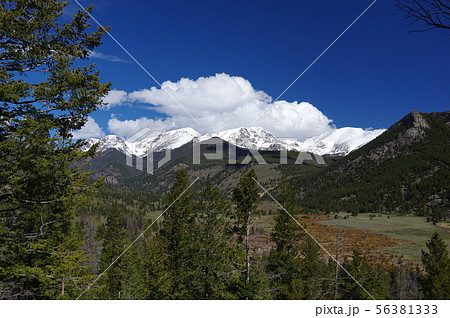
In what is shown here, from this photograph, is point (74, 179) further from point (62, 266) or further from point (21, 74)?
point (21, 74)

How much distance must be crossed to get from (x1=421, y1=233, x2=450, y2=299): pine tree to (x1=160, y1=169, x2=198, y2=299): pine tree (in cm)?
2471

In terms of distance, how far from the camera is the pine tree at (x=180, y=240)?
24.0 m

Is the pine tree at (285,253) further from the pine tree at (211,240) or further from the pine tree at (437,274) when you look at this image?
the pine tree at (437,274)

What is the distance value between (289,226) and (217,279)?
984 cm

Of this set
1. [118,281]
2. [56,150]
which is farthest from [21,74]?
[118,281]

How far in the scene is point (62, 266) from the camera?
796 cm

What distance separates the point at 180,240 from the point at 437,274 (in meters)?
27.6

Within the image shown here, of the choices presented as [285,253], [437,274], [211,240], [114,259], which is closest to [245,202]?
[211,240]

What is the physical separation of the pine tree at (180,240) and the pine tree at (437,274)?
2471 cm

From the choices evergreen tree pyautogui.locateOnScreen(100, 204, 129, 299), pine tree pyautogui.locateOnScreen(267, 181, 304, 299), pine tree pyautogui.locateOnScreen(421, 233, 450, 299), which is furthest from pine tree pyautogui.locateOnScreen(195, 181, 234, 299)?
pine tree pyautogui.locateOnScreen(421, 233, 450, 299)

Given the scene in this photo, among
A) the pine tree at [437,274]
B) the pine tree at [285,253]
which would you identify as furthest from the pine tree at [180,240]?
the pine tree at [437,274]

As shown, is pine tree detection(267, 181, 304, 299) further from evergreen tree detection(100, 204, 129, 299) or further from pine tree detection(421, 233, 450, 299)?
evergreen tree detection(100, 204, 129, 299)

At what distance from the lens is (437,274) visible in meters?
28.2

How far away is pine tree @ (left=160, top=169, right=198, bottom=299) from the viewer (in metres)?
24.0
